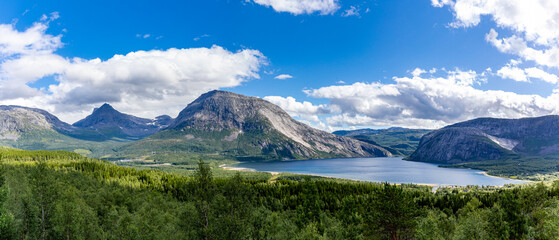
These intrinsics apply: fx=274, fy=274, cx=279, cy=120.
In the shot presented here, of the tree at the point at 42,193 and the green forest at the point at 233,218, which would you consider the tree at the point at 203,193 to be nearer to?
the green forest at the point at 233,218

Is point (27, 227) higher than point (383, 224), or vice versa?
point (383, 224)

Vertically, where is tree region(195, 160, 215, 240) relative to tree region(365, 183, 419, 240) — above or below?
above

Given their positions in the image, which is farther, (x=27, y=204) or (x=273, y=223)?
(x=273, y=223)

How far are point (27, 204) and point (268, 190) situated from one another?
440 ft

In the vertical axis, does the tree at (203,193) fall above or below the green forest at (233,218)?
above

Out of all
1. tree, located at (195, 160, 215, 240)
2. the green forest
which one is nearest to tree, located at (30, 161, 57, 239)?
the green forest

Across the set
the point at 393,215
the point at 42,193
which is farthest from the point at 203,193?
the point at 42,193

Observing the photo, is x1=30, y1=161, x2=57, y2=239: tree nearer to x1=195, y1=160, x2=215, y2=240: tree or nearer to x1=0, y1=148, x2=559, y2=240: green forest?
x1=0, y1=148, x2=559, y2=240: green forest

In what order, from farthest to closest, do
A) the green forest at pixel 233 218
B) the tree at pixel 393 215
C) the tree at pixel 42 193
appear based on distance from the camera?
the tree at pixel 393 215, the tree at pixel 42 193, the green forest at pixel 233 218

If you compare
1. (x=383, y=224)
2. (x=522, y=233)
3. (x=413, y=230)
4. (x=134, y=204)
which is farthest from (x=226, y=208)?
(x=134, y=204)

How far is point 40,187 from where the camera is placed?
2675 inches

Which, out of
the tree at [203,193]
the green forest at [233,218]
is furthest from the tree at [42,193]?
the tree at [203,193]

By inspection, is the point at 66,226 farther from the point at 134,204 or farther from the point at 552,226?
the point at 552,226

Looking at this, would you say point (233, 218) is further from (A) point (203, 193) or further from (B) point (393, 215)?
(B) point (393, 215)
